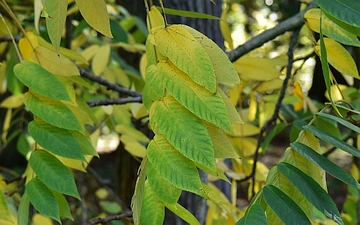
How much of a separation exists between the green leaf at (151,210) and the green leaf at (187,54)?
145mm

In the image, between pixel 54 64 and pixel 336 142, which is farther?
pixel 54 64

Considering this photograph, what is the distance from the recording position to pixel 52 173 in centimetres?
60

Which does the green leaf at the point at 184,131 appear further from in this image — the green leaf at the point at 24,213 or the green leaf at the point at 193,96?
the green leaf at the point at 24,213

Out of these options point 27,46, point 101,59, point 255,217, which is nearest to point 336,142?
point 255,217

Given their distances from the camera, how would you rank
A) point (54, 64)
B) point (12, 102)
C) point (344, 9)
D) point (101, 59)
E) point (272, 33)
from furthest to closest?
point (12, 102) → point (101, 59) → point (272, 33) → point (54, 64) → point (344, 9)

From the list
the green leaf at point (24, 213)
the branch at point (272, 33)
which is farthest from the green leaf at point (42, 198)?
the branch at point (272, 33)

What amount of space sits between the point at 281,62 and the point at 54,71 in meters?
0.52

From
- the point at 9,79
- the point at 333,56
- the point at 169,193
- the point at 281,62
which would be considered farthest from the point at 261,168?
the point at 9,79

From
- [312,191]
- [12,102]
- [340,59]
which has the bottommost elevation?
[12,102]

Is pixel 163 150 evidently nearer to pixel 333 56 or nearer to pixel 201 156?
pixel 201 156

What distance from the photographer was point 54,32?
44 centimetres

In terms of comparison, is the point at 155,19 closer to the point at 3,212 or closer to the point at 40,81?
the point at 40,81

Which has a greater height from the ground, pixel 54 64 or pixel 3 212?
pixel 54 64

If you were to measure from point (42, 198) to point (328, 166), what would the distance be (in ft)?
1.25
